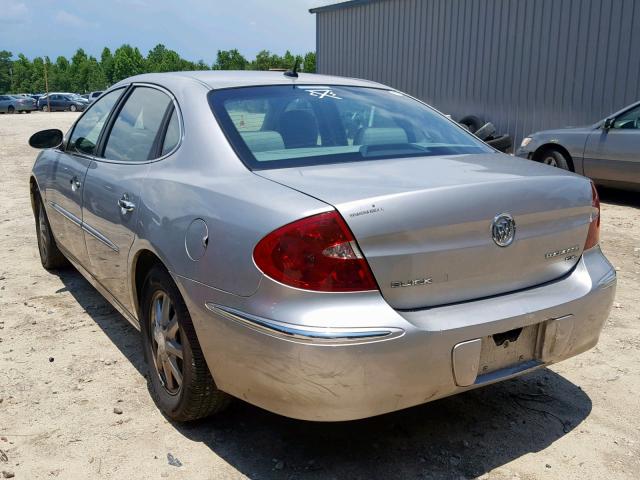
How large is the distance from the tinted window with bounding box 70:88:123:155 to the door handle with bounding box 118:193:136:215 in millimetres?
862

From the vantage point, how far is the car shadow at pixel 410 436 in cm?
267

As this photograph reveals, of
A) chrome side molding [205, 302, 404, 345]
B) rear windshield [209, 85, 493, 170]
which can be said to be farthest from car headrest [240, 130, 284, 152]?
chrome side molding [205, 302, 404, 345]

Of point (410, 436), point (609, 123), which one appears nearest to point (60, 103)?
point (609, 123)

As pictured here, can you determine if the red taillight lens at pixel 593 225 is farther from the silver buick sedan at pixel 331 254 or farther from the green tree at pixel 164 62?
the green tree at pixel 164 62

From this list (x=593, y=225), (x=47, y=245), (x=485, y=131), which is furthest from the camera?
(x=485, y=131)

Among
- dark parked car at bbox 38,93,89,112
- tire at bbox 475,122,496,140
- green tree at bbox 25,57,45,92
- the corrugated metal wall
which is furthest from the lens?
green tree at bbox 25,57,45,92

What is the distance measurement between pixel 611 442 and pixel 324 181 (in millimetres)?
1701

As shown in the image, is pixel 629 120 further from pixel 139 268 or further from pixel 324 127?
pixel 139 268

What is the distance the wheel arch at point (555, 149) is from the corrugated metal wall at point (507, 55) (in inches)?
133

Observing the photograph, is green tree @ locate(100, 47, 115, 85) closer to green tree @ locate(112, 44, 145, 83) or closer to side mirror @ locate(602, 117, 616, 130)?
green tree @ locate(112, 44, 145, 83)

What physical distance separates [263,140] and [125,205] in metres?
0.78

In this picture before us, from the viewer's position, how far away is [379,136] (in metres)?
3.16

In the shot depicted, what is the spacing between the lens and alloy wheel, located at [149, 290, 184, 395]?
2896 millimetres

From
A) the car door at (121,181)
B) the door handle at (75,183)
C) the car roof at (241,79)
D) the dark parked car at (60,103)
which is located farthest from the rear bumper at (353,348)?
the dark parked car at (60,103)
